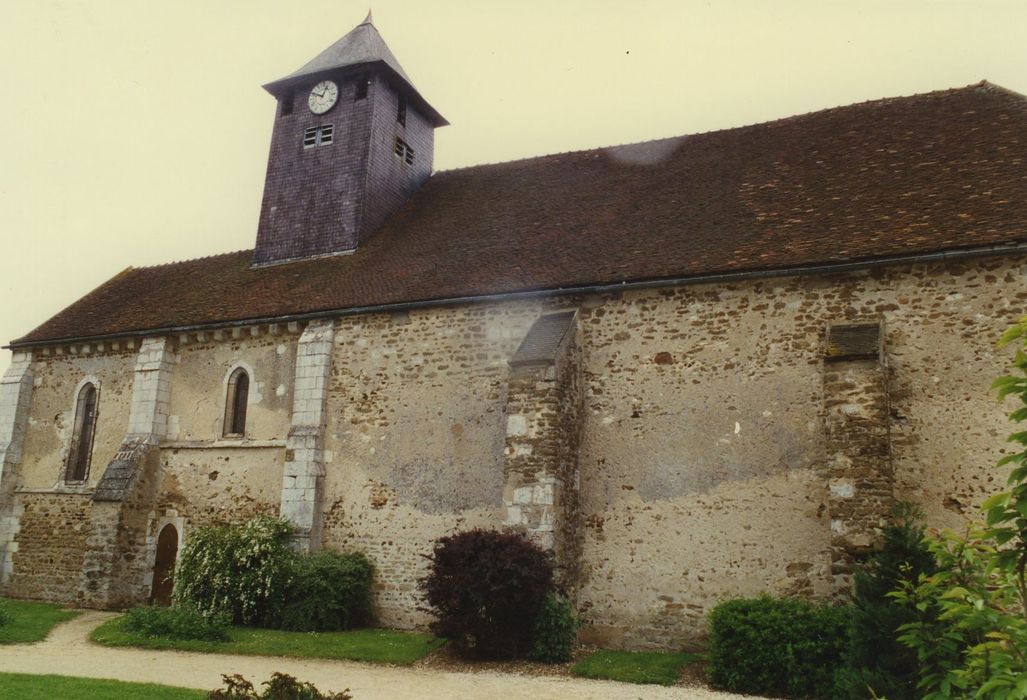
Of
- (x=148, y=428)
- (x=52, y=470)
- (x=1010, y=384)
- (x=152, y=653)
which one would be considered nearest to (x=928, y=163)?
(x=1010, y=384)

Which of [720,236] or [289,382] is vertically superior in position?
[720,236]

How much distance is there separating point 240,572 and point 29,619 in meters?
3.66

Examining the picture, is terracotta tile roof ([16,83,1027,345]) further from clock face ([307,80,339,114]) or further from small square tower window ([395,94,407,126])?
clock face ([307,80,339,114])

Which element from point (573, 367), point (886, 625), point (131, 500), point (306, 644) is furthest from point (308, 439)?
point (886, 625)

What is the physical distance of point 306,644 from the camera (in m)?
11.2

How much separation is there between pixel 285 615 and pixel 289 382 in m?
4.37

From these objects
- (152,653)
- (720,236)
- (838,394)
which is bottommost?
(152,653)

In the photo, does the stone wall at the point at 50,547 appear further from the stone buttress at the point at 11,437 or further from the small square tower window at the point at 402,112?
the small square tower window at the point at 402,112

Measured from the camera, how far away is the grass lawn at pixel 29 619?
12.0 meters

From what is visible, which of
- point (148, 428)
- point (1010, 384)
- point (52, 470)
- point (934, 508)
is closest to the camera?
point (1010, 384)

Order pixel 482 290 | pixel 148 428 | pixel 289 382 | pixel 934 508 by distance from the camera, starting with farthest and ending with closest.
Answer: pixel 148 428
pixel 289 382
pixel 482 290
pixel 934 508

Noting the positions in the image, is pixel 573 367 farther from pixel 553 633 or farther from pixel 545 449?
pixel 553 633

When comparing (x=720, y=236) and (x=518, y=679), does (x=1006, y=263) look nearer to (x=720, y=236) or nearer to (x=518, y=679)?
(x=720, y=236)

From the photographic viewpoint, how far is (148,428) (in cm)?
1633
